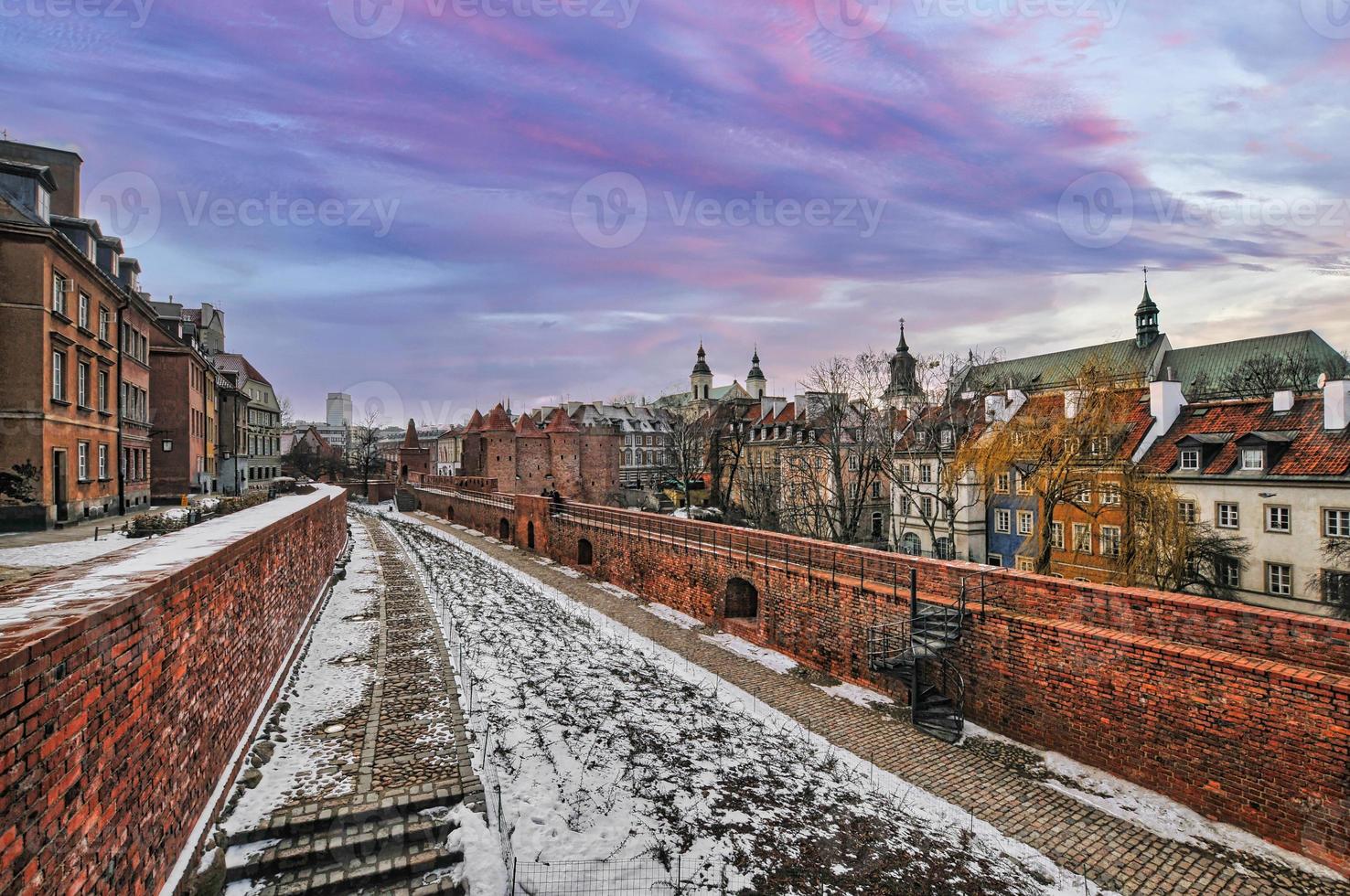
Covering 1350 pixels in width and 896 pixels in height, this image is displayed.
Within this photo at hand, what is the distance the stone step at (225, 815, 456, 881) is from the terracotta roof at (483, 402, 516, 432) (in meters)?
46.2

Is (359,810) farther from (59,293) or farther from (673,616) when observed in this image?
(59,293)

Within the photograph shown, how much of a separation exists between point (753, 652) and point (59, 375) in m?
16.6

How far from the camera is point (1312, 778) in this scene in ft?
A: 22.1

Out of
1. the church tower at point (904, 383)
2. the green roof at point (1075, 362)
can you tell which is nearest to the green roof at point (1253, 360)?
the green roof at point (1075, 362)

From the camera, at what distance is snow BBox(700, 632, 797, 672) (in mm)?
13055

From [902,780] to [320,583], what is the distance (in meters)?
14.4

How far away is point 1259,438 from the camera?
2119 centimetres

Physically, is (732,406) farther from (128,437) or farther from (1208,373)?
(128,437)

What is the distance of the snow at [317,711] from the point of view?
629 centimetres

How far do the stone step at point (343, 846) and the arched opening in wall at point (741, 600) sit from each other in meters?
10.3

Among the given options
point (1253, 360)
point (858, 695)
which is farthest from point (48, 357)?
point (1253, 360)

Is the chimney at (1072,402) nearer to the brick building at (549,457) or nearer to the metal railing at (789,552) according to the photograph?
the metal railing at (789,552)

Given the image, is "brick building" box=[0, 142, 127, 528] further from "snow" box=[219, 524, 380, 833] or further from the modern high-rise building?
the modern high-rise building

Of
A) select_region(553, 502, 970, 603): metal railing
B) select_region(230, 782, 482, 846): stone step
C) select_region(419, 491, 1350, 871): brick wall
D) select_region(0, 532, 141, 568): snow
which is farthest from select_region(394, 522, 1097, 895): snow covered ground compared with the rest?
select_region(0, 532, 141, 568): snow
